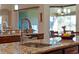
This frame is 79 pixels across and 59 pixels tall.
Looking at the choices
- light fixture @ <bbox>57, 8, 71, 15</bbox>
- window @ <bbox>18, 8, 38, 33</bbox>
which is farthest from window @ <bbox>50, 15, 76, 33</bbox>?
window @ <bbox>18, 8, 38, 33</bbox>

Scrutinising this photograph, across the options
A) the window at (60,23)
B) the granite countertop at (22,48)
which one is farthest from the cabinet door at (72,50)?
the window at (60,23)

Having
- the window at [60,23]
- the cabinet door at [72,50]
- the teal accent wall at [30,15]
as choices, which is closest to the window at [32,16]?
the teal accent wall at [30,15]

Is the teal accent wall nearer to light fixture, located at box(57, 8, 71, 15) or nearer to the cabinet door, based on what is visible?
light fixture, located at box(57, 8, 71, 15)

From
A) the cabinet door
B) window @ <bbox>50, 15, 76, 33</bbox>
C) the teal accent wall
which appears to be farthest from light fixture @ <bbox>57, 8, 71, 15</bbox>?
the cabinet door

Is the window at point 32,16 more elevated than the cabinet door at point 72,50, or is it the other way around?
the window at point 32,16

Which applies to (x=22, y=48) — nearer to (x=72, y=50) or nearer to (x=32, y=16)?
(x=32, y=16)

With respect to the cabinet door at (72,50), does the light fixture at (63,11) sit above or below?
above

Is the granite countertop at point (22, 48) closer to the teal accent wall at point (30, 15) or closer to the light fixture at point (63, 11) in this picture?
the teal accent wall at point (30, 15)

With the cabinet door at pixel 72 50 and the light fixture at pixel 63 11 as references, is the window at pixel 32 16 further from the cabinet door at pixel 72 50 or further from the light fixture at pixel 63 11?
the cabinet door at pixel 72 50

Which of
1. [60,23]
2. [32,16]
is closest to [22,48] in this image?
[32,16]

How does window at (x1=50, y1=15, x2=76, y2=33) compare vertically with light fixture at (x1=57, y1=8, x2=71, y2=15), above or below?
below

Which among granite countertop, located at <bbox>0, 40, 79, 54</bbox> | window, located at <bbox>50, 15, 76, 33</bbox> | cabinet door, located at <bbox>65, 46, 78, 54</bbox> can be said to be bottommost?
cabinet door, located at <bbox>65, 46, 78, 54</bbox>

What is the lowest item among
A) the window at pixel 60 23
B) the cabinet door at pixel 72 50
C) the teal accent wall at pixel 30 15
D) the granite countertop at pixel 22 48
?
the cabinet door at pixel 72 50
